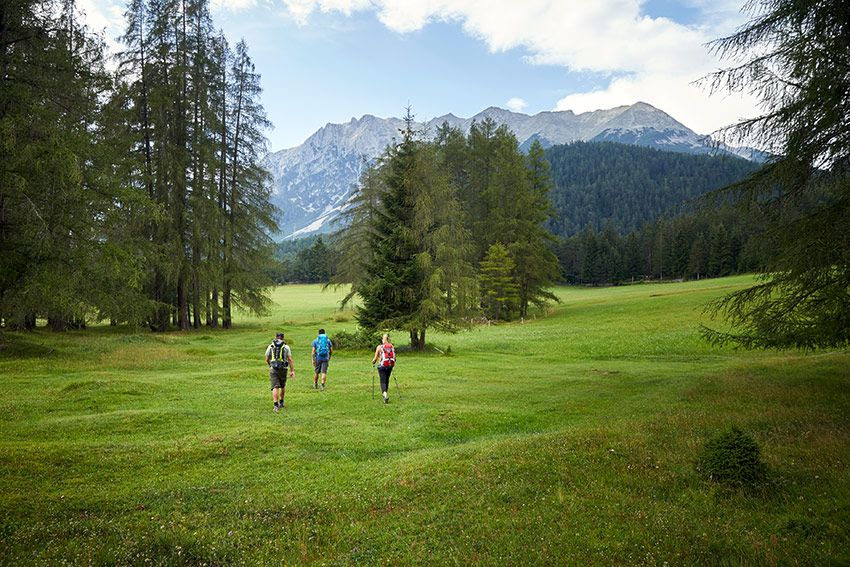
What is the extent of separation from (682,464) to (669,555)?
356cm

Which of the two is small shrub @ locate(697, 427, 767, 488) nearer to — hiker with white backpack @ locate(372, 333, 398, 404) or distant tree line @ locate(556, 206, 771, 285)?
hiker with white backpack @ locate(372, 333, 398, 404)

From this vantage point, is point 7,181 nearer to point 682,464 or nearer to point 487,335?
point 682,464

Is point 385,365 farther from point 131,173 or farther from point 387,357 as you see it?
point 131,173

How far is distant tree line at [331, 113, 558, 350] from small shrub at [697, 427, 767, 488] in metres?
19.9

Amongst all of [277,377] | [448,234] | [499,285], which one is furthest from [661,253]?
[277,377]

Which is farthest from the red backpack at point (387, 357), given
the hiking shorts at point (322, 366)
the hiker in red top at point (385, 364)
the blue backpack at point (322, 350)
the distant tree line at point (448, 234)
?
the distant tree line at point (448, 234)

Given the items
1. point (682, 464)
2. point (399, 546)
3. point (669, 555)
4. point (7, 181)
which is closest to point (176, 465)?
point (399, 546)

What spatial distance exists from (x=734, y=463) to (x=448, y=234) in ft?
74.0

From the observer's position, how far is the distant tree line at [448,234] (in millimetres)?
29031

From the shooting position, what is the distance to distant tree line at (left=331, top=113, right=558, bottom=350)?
29.0 metres

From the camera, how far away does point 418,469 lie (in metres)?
9.38

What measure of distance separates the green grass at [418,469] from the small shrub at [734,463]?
10.4 inches

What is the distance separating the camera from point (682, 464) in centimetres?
910

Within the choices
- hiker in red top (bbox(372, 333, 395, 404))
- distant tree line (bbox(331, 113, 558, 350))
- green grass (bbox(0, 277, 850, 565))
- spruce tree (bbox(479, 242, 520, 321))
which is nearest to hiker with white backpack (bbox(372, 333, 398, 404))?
hiker in red top (bbox(372, 333, 395, 404))
